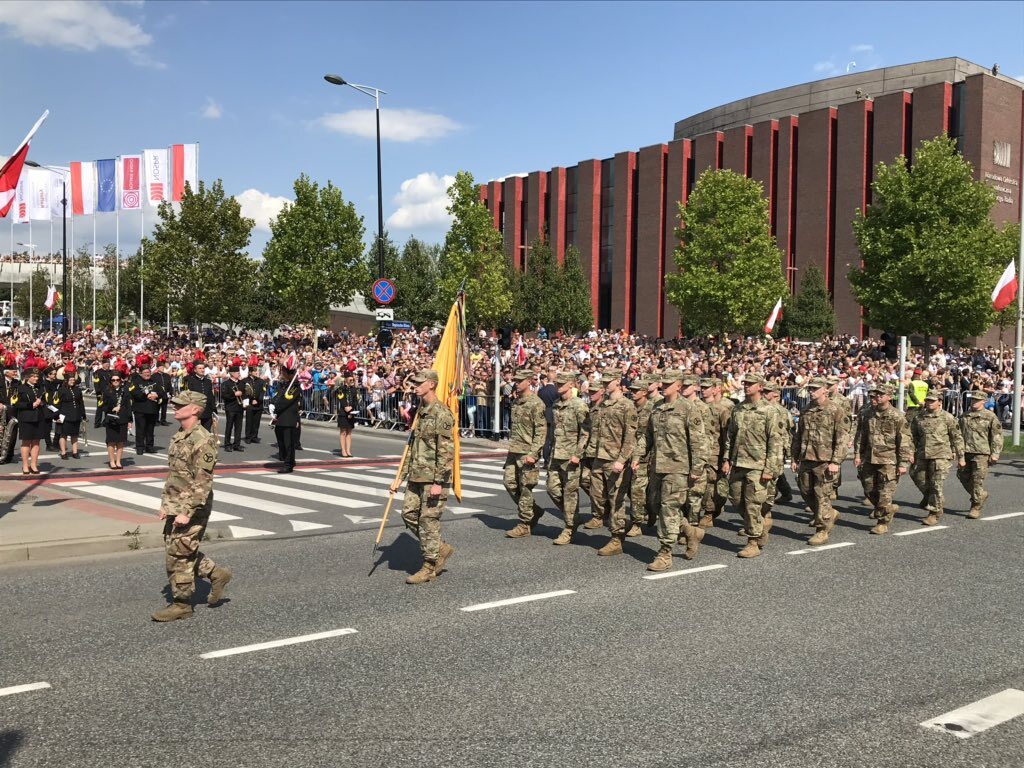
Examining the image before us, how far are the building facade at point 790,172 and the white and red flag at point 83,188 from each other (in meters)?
33.0

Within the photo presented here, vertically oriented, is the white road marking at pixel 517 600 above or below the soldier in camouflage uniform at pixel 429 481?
below

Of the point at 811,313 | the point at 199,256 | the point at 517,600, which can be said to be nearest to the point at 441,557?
the point at 517,600

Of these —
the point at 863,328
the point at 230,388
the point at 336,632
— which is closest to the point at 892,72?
the point at 863,328

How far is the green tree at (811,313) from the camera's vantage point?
51312mm

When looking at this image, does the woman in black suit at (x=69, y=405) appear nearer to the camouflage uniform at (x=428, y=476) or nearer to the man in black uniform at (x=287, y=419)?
the man in black uniform at (x=287, y=419)

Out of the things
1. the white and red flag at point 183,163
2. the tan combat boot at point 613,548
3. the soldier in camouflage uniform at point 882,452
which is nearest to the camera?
the tan combat boot at point 613,548

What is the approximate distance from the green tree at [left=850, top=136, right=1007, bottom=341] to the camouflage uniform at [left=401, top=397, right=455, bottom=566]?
3429cm

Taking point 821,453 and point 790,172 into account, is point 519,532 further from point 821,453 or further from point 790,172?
point 790,172

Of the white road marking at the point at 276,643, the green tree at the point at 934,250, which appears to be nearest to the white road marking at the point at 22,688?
the white road marking at the point at 276,643

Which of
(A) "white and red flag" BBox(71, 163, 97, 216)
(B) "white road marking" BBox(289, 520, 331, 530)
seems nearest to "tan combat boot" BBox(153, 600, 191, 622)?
(B) "white road marking" BBox(289, 520, 331, 530)

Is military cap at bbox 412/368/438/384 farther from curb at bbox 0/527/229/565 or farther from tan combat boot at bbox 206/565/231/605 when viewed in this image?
curb at bbox 0/527/229/565

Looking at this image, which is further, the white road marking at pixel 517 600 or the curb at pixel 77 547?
the curb at pixel 77 547

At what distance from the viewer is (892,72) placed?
195ft

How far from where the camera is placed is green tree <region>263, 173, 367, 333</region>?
155 ft
